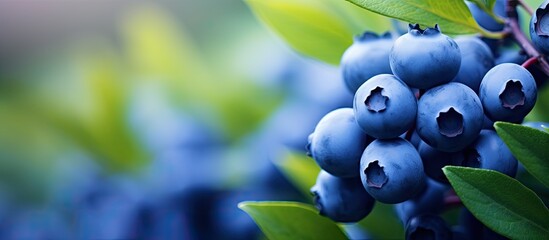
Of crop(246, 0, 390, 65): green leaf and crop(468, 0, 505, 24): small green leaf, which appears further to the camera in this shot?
crop(246, 0, 390, 65): green leaf

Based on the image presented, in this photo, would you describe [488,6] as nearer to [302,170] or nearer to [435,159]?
[435,159]

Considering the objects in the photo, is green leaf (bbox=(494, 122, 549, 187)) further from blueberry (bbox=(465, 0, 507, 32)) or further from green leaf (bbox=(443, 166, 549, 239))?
blueberry (bbox=(465, 0, 507, 32))

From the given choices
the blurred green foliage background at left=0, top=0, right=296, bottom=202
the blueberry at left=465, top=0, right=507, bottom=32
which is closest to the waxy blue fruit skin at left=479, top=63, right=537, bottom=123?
the blueberry at left=465, top=0, right=507, bottom=32

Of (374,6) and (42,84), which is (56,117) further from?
(374,6)

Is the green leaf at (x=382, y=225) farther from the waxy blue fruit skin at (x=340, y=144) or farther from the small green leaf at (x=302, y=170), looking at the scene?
the waxy blue fruit skin at (x=340, y=144)

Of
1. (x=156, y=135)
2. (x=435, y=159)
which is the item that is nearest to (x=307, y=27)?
(x=435, y=159)

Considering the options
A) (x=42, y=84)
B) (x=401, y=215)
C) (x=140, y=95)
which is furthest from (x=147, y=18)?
(x=401, y=215)
